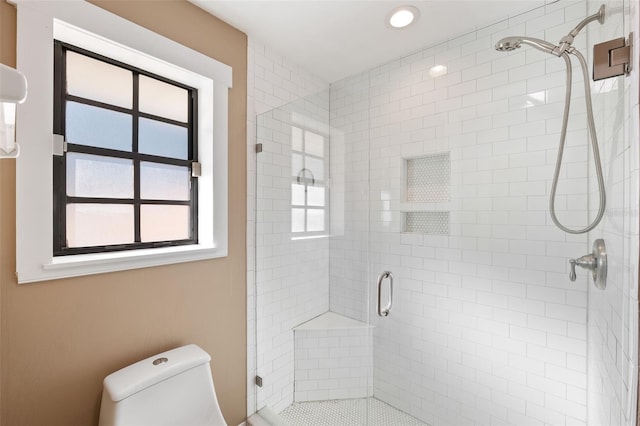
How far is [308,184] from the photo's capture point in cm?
194

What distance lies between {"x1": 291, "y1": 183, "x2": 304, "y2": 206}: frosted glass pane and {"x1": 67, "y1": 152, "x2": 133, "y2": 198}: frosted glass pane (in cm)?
94

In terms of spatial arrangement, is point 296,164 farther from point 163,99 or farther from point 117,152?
point 117,152

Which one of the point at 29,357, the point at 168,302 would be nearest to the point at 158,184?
the point at 168,302

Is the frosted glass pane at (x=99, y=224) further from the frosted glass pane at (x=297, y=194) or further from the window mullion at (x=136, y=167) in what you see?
the frosted glass pane at (x=297, y=194)

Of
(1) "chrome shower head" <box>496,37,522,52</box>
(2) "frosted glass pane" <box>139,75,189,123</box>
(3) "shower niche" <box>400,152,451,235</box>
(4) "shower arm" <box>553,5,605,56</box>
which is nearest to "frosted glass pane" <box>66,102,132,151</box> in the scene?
(2) "frosted glass pane" <box>139,75,189,123</box>

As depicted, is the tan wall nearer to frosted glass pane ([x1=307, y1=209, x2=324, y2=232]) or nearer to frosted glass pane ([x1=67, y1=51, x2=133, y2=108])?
frosted glass pane ([x1=67, y1=51, x2=133, y2=108])

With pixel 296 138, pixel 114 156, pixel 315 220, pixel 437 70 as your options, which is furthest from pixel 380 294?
pixel 114 156

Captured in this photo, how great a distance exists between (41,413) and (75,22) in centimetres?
159

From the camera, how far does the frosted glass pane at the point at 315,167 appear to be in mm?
1897

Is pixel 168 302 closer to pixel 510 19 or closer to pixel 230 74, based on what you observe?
pixel 230 74

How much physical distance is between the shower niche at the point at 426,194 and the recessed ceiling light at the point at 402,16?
0.81 m

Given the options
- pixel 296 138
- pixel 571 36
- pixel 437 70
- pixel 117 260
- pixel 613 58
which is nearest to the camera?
pixel 613 58

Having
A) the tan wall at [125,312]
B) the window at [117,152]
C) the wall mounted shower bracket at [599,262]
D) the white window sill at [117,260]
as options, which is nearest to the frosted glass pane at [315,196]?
the tan wall at [125,312]

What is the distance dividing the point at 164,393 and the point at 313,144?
158 centimetres
